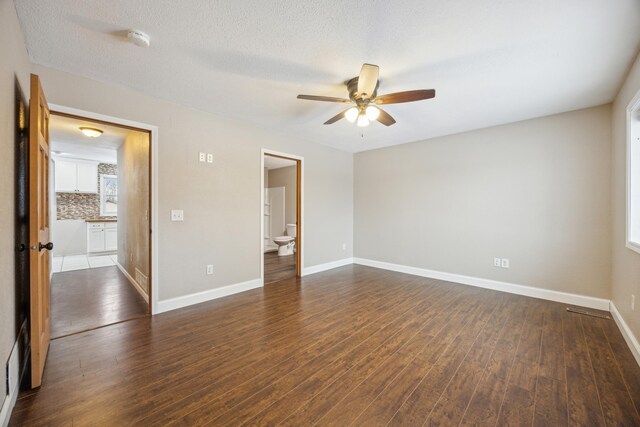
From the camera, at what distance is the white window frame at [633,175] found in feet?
7.66

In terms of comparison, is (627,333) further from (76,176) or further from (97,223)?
(76,176)

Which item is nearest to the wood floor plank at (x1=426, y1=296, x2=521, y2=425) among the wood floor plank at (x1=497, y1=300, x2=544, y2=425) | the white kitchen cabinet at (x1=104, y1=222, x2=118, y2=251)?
the wood floor plank at (x1=497, y1=300, x2=544, y2=425)

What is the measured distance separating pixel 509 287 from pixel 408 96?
10.6 feet

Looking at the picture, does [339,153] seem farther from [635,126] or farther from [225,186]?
[635,126]

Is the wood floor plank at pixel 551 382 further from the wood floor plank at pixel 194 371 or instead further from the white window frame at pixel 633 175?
the wood floor plank at pixel 194 371

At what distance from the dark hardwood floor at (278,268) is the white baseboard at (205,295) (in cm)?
42

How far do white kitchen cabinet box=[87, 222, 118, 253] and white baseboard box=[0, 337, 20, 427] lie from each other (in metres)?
5.95

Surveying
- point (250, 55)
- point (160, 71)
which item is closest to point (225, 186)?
point (160, 71)

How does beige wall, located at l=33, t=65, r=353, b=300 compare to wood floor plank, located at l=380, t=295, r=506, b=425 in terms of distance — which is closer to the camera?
wood floor plank, located at l=380, t=295, r=506, b=425

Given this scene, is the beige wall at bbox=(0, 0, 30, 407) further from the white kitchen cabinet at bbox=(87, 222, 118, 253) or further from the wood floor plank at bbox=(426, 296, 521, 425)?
the white kitchen cabinet at bbox=(87, 222, 118, 253)

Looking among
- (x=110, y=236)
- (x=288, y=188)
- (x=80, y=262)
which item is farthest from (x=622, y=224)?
(x=110, y=236)

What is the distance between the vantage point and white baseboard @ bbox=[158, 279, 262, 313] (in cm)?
301

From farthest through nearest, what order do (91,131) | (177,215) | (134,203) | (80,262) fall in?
(80,262) < (134,203) < (91,131) < (177,215)

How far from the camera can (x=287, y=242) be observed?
21.6 feet
